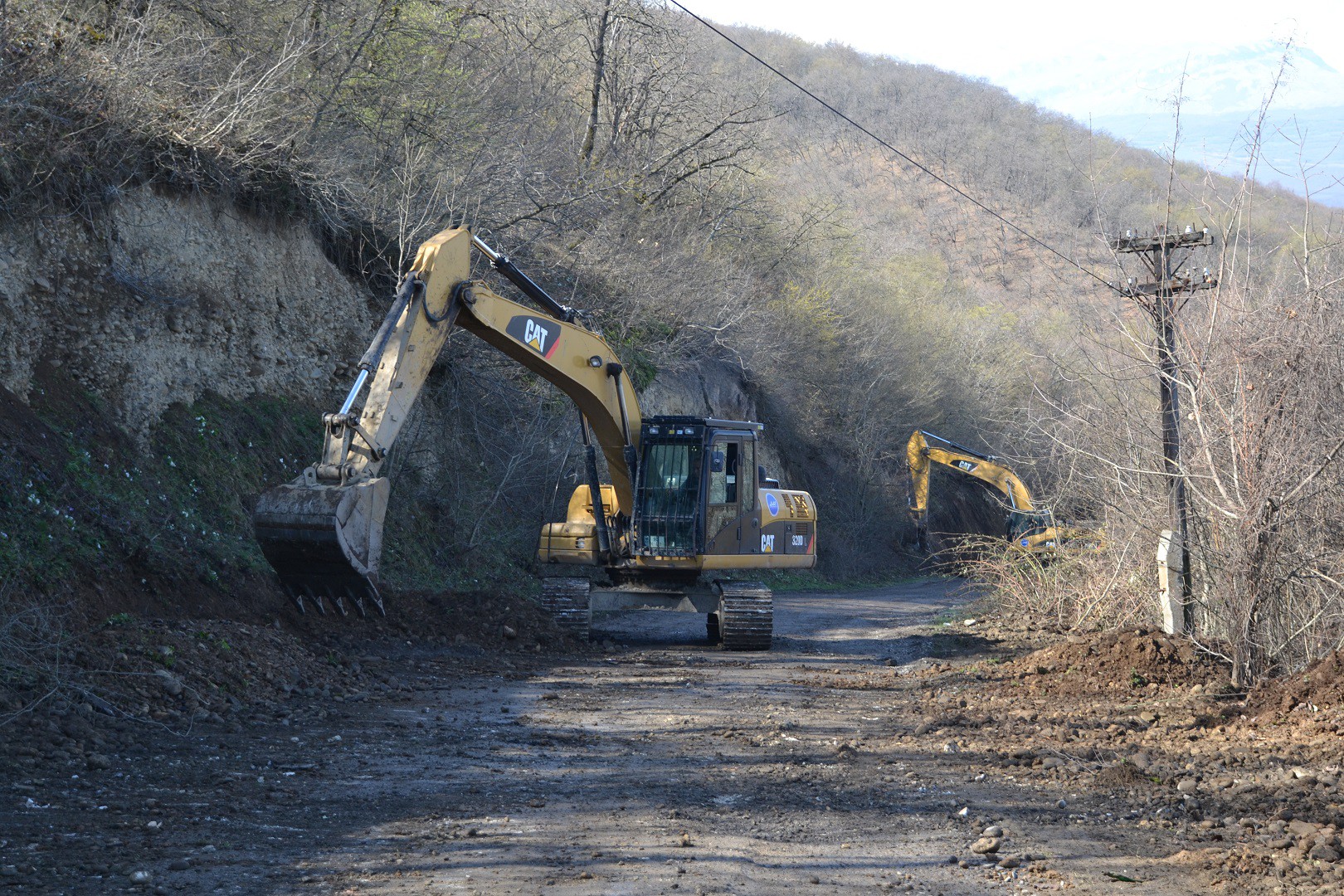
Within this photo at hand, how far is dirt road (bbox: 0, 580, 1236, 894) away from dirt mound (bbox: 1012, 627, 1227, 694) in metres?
1.39

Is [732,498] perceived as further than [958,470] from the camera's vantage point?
No

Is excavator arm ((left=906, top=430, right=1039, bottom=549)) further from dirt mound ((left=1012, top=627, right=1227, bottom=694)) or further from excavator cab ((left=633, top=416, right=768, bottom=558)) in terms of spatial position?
dirt mound ((left=1012, top=627, right=1227, bottom=694))

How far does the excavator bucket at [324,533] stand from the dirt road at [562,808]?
1.02 meters

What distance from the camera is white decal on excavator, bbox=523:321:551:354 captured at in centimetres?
1210

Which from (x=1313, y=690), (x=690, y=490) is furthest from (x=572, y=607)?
(x=1313, y=690)

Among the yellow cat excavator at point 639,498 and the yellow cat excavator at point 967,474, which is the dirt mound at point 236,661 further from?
the yellow cat excavator at point 967,474

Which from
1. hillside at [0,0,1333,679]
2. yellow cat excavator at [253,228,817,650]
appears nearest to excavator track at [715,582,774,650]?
yellow cat excavator at [253,228,817,650]

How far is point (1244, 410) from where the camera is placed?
922 centimetres

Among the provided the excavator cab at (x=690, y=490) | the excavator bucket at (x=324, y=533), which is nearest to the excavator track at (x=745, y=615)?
the excavator cab at (x=690, y=490)

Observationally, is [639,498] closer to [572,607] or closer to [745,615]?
[572,607]

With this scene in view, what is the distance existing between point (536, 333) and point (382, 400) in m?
2.76

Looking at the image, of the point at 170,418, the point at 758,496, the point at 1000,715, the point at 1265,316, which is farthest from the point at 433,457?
the point at 1265,316

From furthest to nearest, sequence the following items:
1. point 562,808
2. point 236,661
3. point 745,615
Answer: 1. point 745,615
2. point 236,661
3. point 562,808

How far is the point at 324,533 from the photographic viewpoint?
8906 millimetres
